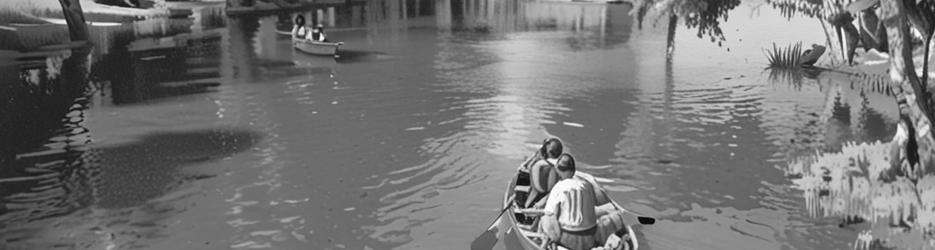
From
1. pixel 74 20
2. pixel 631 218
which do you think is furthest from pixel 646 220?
pixel 74 20

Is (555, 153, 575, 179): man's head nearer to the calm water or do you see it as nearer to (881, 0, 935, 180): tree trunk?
the calm water

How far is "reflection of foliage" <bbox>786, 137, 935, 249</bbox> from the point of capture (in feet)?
43.3

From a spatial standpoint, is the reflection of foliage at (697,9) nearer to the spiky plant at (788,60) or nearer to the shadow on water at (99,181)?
the spiky plant at (788,60)

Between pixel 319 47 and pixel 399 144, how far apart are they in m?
23.2

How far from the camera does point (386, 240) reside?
559 inches

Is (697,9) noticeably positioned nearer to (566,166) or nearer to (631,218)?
(631,218)

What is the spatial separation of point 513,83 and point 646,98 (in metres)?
6.58

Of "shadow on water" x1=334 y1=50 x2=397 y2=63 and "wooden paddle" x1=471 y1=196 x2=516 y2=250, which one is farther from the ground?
"shadow on water" x1=334 y1=50 x2=397 y2=63

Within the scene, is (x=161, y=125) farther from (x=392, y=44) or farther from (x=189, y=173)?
(x=392, y=44)

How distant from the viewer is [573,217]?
11234mm

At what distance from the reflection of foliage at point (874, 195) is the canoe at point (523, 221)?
411cm

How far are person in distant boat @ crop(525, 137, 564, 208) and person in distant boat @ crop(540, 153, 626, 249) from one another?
195 centimetres

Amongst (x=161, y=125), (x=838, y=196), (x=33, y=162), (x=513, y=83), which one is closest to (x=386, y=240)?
(x=838, y=196)

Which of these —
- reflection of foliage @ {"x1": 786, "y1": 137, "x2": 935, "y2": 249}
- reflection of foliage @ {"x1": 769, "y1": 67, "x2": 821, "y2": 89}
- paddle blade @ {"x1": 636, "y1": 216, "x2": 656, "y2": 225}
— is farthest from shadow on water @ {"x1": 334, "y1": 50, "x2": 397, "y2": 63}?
paddle blade @ {"x1": 636, "y1": 216, "x2": 656, "y2": 225}
